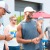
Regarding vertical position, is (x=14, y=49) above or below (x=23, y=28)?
below

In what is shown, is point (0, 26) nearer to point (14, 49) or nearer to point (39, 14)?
point (14, 49)

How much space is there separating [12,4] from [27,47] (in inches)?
335

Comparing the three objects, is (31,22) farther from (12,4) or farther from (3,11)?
(12,4)

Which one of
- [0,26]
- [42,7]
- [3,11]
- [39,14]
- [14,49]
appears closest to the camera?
[3,11]

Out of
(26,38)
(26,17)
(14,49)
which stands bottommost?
(14,49)

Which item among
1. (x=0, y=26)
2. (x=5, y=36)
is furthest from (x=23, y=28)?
(x=5, y=36)

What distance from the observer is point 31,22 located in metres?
6.11

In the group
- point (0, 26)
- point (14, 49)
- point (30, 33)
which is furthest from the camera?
point (14, 49)

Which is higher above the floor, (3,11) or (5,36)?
(3,11)

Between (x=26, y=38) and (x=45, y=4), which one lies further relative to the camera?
(x=45, y=4)

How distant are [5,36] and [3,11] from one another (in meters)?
0.43

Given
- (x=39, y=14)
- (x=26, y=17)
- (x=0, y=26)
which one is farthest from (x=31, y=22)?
(x=39, y=14)

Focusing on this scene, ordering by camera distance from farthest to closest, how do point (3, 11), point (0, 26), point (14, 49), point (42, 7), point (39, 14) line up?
point (42, 7) → point (39, 14) → point (14, 49) → point (0, 26) → point (3, 11)

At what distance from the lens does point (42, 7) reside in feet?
57.8
